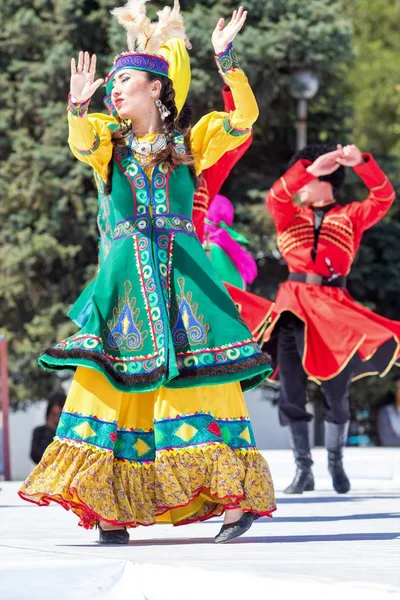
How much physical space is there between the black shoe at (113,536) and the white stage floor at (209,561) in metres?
0.06

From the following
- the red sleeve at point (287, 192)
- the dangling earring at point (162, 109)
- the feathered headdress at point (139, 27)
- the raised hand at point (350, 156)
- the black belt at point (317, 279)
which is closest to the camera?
the dangling earring at point (162, 109)

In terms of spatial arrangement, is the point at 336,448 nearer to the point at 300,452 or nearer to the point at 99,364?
the point at 300,452

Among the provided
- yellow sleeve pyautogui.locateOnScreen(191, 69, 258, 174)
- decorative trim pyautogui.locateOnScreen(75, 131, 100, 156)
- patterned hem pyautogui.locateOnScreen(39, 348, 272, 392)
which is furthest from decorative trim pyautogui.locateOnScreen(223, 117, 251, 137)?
patterned hem pyautogui.locateOnScreen(39, 348, 272, 392)

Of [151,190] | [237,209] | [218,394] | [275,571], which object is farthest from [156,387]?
[237,209]

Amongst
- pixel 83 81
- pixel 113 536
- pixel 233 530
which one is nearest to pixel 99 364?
pixel 113 536

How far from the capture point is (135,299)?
15.6ft

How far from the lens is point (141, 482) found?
15.3 ft

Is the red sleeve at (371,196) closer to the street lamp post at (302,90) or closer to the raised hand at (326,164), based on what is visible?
the raised hand at (326,164)

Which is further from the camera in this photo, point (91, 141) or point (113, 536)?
point (91, 141)

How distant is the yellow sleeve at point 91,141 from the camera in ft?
15.6

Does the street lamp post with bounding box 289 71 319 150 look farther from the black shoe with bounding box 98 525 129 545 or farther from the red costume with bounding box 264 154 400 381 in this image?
the black shoe with bounding box 98 525 129 545

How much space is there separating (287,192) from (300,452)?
1375 millimetres

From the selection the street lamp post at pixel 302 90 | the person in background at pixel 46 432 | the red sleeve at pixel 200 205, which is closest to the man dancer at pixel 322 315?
the red sleeve at pixel 200 205

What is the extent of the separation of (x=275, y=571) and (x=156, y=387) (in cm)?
125
